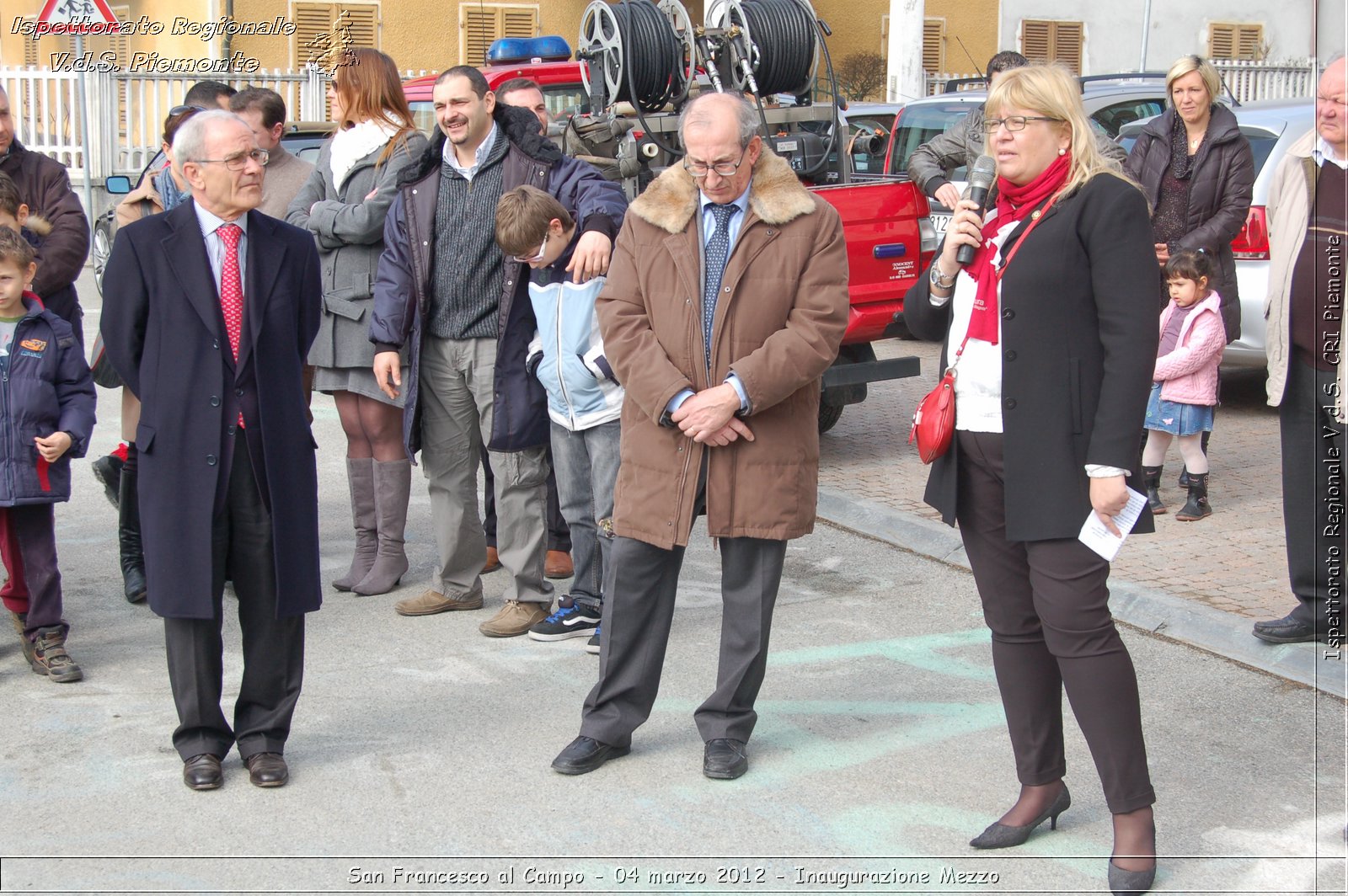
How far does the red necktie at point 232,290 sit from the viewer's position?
434 centimetres

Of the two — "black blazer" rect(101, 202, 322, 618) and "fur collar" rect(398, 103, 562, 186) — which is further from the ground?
"fur collar" rect(398, 103, 562, 186)

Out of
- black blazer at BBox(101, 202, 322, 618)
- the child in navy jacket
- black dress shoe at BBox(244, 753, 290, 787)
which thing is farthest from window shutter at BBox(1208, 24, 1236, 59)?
black dress shoe at BBox(244, 753, 290, 787)

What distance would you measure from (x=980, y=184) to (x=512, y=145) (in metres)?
2.53

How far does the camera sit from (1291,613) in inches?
210

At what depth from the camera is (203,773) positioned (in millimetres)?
4316

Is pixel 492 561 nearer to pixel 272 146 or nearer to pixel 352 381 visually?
pixel 352 381

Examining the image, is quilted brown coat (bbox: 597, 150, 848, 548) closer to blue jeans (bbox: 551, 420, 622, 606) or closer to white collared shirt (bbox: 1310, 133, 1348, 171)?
blue jeans (bbox: 551, 420, 622, 606)

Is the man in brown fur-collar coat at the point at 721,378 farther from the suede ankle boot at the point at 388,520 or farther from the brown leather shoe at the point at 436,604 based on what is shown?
the suede ankle boot at the point at 388,520

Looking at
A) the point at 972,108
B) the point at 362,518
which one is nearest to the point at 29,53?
the point at 972,108

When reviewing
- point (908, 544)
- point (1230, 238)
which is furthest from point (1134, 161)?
point (908, 544)

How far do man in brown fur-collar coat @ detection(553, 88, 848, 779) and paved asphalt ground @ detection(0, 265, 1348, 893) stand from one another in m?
0.31

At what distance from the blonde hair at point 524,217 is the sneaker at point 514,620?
1421 millimetres

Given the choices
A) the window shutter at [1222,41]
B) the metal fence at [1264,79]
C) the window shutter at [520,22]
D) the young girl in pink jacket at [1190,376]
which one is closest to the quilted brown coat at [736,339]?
the young girl in pink jacket at [1190,376]

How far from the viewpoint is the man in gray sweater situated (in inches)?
259
